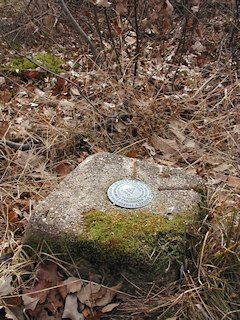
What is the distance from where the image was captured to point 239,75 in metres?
4.13

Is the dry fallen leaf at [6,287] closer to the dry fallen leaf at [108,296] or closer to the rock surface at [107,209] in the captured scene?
the rock surface at [107,209]

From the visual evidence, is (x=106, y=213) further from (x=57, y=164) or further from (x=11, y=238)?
(x=57, y=164)

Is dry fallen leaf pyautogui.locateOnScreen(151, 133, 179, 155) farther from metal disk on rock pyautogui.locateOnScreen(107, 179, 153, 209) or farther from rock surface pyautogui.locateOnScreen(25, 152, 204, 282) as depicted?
metal disk on rock pyautogui.locateOnScreen(107, 179, 153, 209)

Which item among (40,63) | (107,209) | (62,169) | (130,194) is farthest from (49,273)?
(40,63)

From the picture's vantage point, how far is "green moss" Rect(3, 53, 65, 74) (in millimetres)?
4516

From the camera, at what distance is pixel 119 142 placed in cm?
331

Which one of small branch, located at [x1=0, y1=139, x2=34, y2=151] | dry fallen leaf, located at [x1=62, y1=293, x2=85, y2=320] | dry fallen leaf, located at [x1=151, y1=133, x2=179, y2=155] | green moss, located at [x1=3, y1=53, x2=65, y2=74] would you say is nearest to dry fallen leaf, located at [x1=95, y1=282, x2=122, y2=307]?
dry fallen leaf, located at [x1=62, y1=293, x2=85, y2=320]

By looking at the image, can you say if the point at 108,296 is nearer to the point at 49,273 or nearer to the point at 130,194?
the point at 49,273

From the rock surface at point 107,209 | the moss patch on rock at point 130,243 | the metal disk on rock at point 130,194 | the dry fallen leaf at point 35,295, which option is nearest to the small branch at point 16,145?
the rock surface at point 107,209

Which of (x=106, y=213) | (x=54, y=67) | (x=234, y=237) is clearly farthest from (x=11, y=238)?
(x=54, y=67)

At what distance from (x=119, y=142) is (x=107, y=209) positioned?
1.30 meters

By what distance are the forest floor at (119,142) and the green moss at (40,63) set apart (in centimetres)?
2

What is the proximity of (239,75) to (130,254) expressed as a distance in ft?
10.3

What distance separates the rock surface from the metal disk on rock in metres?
0.03
